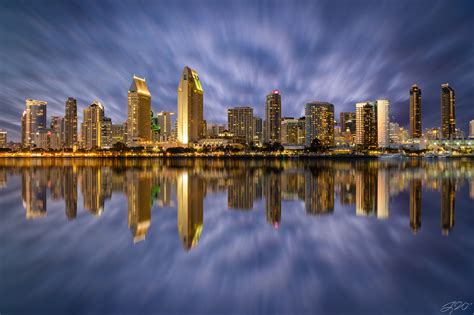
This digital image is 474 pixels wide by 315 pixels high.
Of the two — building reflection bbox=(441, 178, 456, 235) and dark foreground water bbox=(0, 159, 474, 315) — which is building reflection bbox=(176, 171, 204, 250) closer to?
dark foreground water bbox=(0, 159, 474, 315)

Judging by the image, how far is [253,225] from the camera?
15180 millimetres

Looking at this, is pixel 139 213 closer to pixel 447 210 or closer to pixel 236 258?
pixel 236 258

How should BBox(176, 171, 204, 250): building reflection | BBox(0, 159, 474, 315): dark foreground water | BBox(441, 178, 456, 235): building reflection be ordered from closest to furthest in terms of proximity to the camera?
BBox(0, 159, 474, 315): dark foreground water < BBox(176, 171, 204, 250): building reflection < BBox(441, 178, 456, 235): building reflection

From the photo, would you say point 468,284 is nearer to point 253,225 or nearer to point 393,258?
point 393,258
